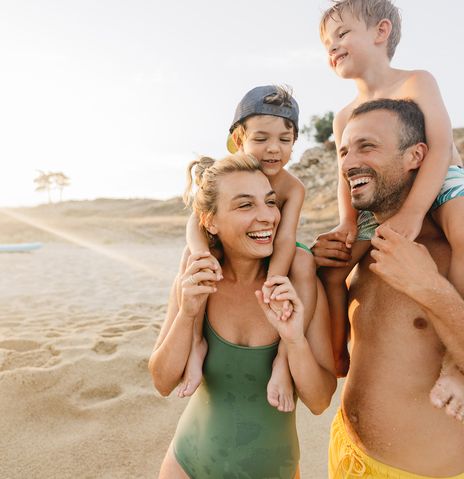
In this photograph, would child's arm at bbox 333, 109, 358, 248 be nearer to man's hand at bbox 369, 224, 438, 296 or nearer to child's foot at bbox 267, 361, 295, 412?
man's hand at bbox 369, 224, 438, 296

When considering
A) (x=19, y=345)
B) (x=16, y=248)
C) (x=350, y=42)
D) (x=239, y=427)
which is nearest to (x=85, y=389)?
(x=19, y=345)

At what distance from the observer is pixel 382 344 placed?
2164mm

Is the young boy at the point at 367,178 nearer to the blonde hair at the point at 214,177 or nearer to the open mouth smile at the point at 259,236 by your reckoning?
the open mouth smile at the point at 259,236

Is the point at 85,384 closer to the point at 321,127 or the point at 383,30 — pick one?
the point at 383,30

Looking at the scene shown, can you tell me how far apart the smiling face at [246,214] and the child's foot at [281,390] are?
0.60 m

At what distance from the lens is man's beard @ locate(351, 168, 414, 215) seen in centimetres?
220

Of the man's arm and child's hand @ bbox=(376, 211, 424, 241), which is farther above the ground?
child's hand @ bbox=(376, 211, 424, 241)

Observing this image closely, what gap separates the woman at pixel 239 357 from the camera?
212 cm

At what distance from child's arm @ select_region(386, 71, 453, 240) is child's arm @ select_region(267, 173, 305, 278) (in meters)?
0.58

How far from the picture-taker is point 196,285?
2148 mm

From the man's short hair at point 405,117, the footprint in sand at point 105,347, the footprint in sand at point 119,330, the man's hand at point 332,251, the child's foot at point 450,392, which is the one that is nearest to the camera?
the child's foot at point 450,392

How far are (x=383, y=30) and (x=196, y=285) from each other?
2293 mm

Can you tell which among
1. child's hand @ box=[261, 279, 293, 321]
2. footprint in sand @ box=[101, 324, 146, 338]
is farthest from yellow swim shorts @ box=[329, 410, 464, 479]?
footprint in sand @ box=[101, 324, 146, 338]

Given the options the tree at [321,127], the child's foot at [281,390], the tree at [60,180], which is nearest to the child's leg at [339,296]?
the child's foot at [281,390]
